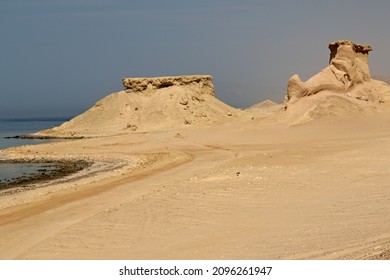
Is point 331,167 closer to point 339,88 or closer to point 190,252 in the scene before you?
point 190,252

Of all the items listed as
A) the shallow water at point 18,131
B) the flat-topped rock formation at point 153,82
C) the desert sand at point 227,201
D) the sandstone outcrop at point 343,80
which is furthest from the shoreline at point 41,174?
the flat-topped rock formation at point 153,82

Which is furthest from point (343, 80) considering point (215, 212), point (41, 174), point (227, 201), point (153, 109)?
point (153, 109)

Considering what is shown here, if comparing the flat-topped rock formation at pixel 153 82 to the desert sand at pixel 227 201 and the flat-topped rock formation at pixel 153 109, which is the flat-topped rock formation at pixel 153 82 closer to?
the flat-topped rock formation at pixel 153 109

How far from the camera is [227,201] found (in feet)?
39.5

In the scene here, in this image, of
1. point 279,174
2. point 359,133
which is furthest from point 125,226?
point 359,133

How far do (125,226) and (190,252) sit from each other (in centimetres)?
238

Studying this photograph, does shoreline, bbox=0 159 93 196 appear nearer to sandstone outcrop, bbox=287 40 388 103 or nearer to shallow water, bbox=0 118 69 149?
sandstone outcrop, bbox=287 40 388 103

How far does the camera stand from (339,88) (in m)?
31.4

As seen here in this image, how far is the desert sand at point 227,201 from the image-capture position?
873 cm

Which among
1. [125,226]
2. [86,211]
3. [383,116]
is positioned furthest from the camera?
[383,116]

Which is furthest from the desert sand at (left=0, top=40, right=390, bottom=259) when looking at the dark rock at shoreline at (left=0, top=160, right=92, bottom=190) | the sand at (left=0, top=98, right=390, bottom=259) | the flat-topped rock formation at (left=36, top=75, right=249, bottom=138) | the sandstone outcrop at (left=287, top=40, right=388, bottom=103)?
the flat-topped rock formation at (left=36, top=75, right=249, bottom=138)

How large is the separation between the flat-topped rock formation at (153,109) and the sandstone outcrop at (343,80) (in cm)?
1695

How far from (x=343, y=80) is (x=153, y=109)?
22.8 m

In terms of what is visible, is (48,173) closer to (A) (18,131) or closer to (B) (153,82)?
(B) (153,82)
